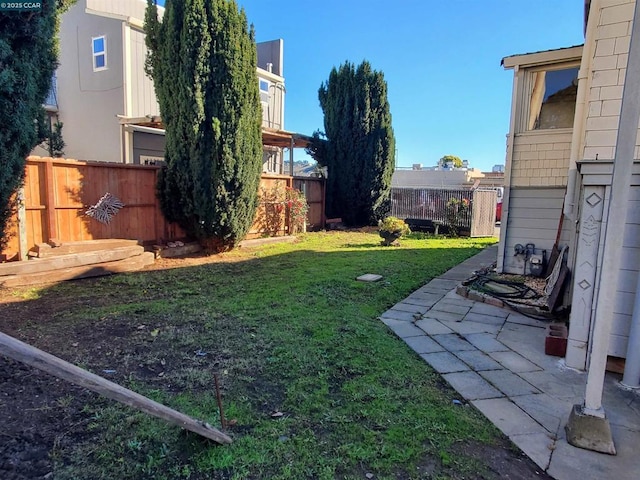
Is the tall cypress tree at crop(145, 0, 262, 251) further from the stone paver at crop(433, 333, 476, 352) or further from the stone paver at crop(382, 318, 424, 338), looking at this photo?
the stone paver at crop(433, 333, 476, 352)

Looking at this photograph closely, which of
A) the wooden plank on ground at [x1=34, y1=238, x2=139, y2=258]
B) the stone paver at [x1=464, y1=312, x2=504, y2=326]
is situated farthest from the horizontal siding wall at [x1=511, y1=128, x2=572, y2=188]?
the wooden plank on ground at [x1=34, y1=238, x2=139, y2=258]

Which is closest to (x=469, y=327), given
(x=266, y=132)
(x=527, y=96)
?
(x=527, y=96)

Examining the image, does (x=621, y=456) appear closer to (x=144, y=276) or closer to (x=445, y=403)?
(x=445, y=403)

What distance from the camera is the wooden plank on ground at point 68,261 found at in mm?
5336

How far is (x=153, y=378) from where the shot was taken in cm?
283

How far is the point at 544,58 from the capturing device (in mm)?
6246

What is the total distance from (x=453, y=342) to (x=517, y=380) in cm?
80

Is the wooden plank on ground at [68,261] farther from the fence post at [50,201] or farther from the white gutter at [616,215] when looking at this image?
the white gutter at [616,215]

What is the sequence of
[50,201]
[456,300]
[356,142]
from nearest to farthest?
[456,300], [50,201], [356,142]

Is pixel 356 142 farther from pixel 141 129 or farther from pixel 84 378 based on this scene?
pixel 84 378

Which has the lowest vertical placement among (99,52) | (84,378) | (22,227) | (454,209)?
(84,378)

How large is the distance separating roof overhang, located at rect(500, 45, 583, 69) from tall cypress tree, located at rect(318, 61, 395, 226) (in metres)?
7.42

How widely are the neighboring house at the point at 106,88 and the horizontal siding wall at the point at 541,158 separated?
6.96 m

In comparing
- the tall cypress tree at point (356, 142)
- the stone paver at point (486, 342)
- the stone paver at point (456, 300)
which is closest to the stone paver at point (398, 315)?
the stone paver at point (486, 342)
